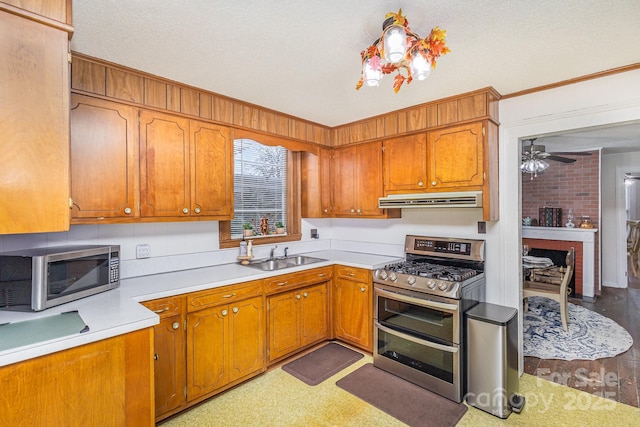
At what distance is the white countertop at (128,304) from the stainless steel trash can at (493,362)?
1041 millimetres

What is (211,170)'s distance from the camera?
8.67 ft

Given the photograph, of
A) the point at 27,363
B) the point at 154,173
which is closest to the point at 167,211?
the point at 154,173

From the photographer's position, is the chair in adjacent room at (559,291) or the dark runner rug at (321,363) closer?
the dark runner rug at (321,363)

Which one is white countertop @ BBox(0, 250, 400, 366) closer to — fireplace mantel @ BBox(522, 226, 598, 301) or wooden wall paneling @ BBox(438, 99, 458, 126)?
wooden wall paneling @ BBox(438, 99, 458, 126)

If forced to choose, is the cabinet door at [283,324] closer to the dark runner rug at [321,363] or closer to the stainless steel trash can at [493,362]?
the dark runner rug at [321,363]

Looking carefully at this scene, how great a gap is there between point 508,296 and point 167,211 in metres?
2.96

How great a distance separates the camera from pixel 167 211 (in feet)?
7.88

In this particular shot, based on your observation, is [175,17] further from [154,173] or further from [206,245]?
[206,245]

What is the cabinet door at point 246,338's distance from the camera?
8.09ft

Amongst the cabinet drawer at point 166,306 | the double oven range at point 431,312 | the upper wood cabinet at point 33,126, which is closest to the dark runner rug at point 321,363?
the double oven range at point 431,312

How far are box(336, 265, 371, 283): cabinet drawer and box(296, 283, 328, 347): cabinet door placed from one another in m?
0.22

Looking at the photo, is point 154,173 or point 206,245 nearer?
point 154,173

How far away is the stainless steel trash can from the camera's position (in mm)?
2234

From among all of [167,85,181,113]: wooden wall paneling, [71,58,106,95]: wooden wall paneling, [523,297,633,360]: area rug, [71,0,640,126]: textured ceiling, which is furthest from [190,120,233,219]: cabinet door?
[523,297,633,360]: area rug
